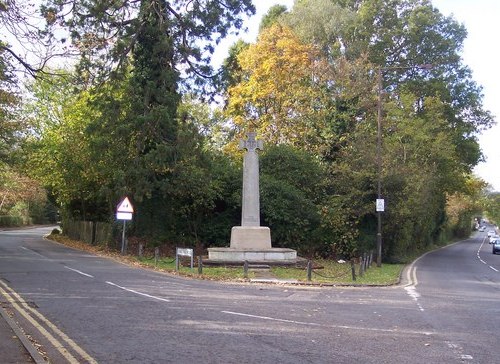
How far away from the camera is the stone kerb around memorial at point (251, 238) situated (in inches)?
975

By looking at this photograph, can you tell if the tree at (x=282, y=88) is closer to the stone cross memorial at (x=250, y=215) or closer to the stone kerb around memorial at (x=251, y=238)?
the stone cross memorial at (x=250, y=215)

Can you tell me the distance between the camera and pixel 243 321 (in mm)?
10602

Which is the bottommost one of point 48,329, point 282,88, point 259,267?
point 48,329

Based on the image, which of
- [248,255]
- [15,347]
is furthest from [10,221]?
[15,347]

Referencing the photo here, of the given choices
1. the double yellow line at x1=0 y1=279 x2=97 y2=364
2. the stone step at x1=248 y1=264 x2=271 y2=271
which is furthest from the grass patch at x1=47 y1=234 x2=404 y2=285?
the double yellow line at x1=0 y1=279 x2=97 y2=364

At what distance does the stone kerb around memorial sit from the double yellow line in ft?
40.0

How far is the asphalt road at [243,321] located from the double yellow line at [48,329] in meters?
0.01

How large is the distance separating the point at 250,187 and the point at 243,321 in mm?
15882

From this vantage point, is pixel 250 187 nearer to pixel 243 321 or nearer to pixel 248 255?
pixel 248 255

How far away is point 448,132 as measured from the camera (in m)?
45.3

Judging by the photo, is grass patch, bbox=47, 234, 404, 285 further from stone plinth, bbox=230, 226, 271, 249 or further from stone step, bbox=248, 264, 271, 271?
stone plinth, bbox=230, 226, 271, 249

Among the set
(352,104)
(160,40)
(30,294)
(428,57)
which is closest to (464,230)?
(428,57)

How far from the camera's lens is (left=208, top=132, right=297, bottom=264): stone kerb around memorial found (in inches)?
975

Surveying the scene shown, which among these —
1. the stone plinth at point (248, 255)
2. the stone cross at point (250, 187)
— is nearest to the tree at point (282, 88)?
the stone cross at point (250, 187)
